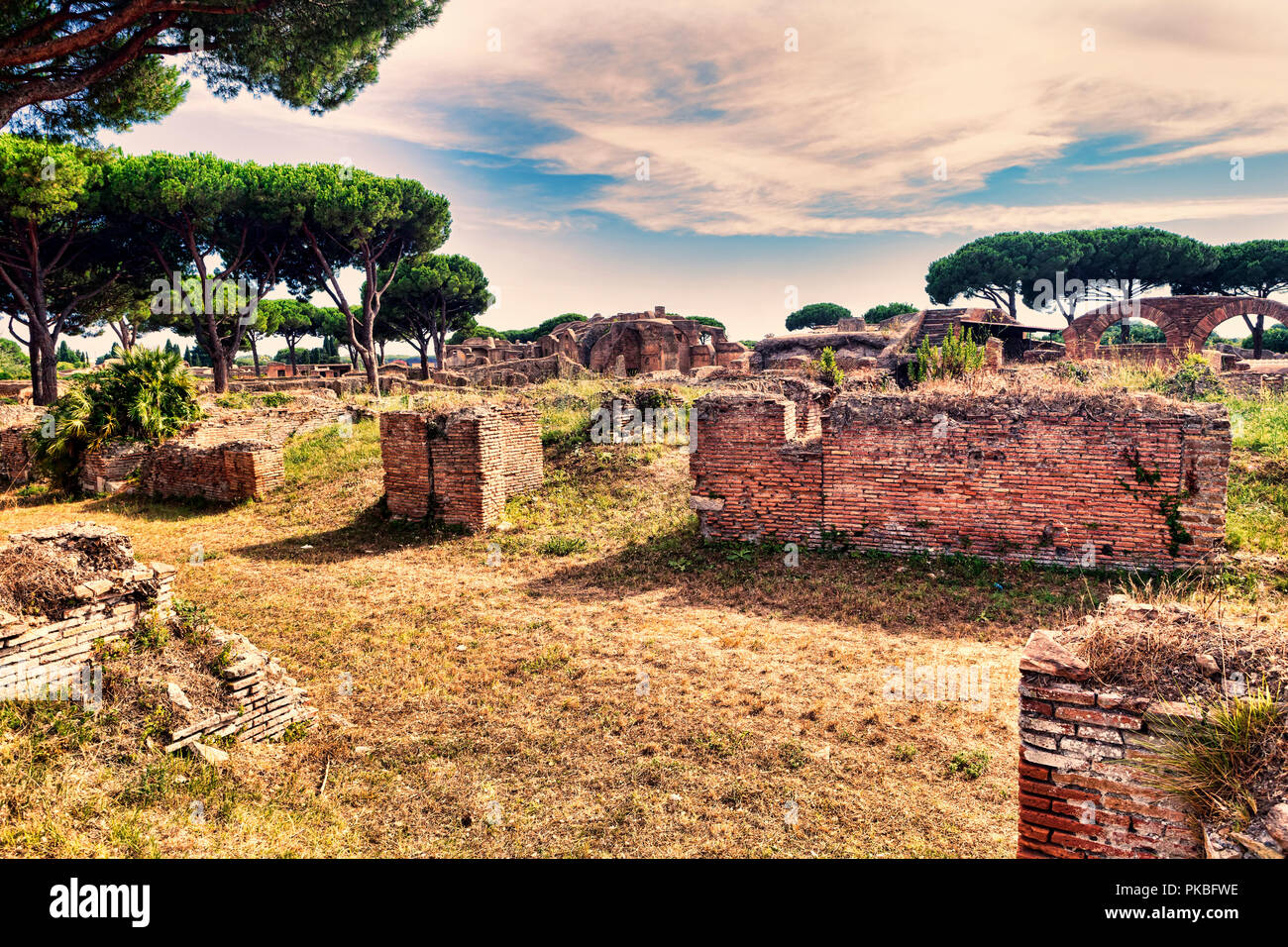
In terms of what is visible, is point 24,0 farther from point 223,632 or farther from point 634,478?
point 634,478

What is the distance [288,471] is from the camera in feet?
46.9

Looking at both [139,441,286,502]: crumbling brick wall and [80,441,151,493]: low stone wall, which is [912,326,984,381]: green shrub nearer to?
[139,441,286,502]: crumbling brick wall

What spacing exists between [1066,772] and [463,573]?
24.7 feet

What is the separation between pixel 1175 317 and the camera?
2267 cm

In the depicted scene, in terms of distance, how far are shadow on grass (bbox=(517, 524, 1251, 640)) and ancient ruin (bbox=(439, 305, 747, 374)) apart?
22772 millimetres

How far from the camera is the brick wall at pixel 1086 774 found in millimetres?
2541

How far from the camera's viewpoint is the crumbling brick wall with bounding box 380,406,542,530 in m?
10.4

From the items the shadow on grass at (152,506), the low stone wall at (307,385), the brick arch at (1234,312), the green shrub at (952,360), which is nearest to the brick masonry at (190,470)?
the shadow on grass at (152,506)

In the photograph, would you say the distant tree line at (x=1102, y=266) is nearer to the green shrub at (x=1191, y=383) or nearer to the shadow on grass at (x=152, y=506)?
the green shrub at (x=1191, y=383)

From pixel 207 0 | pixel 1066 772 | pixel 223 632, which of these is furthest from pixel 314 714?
pixel 207 0

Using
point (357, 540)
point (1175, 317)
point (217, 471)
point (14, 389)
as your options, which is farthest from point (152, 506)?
point (1175, 317)

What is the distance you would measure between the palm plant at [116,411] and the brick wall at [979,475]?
498 inches

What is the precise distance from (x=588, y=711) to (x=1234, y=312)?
26518 millimetres

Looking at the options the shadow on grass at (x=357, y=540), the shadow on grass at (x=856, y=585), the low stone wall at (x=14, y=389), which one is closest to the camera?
the shadow on grass at (x=856, y=585)
